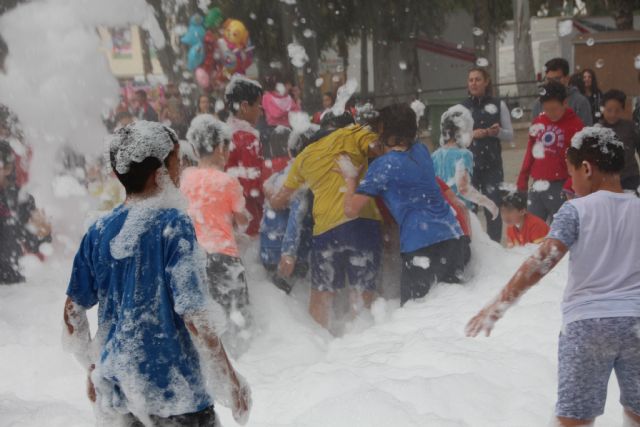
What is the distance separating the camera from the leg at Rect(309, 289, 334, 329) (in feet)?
17.3

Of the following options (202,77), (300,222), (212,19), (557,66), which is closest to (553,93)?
(557,66)

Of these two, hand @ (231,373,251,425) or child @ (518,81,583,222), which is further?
child @ (518,81,583,222)

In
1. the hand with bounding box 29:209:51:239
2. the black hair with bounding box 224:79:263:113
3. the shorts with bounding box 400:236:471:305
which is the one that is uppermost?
A: the black hair with bounding box 224:79:263:113

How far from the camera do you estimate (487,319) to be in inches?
113

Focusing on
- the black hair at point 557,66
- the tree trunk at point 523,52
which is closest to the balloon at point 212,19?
the black hair at point 557,66

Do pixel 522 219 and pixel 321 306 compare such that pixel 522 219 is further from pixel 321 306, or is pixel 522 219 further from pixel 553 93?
pixel 321 306

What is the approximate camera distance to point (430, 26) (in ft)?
60.4

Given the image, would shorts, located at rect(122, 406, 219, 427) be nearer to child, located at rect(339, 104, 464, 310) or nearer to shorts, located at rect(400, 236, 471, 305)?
child, located at rect(339, 104, 464, 310)

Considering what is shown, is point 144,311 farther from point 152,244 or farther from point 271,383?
point 271,383

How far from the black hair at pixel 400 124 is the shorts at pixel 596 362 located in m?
2.22

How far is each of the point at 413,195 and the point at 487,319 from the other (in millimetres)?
2056

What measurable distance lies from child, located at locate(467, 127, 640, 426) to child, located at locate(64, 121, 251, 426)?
107 centimetres

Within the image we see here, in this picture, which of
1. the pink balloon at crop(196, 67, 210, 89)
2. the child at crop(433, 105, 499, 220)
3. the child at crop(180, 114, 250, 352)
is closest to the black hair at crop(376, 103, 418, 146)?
the child at crop(180, 114, 250, 352)

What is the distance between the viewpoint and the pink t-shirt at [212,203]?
4.63 metres
